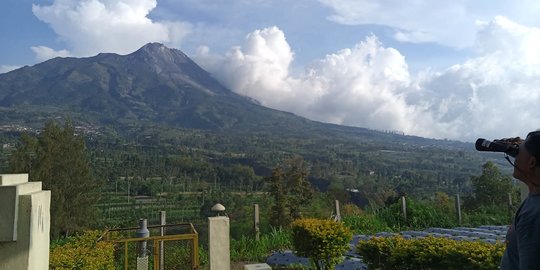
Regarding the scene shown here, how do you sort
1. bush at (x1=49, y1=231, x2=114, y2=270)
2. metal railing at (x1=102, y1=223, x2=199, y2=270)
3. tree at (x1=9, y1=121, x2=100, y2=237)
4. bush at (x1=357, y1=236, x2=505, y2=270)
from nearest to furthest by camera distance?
bush at (x1=357, y1=236, x2=505, y2=270) < bush at (x1=49, y1=231, x2=114, y2=270) < metal railing at (x1=102, y1=223, x2=199, y2=270) < tree at (x1=9, y1=121, x2=100, y2=237)

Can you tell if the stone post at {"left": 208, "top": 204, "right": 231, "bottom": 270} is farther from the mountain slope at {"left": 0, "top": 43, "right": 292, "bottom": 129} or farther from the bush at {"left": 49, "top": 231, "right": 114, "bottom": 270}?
the mountain slope at {"left": 0, "top": 43, "right": 292, "bottom": 129}

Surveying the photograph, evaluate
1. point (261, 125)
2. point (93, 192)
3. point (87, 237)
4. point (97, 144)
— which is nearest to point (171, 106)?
point (261, 125)

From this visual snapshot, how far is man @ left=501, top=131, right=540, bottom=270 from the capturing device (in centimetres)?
173

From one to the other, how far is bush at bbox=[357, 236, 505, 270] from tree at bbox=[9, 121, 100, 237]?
480 inches

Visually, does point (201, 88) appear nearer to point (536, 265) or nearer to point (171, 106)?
point (171, 106)

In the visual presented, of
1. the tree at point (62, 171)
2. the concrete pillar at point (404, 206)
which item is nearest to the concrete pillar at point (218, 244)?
the concrete pillar at point (404, 206)

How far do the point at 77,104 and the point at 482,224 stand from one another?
149392 millimetres

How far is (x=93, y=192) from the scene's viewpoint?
58.4ft

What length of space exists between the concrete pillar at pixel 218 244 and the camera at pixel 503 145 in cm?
470

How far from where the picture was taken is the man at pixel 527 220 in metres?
1.73

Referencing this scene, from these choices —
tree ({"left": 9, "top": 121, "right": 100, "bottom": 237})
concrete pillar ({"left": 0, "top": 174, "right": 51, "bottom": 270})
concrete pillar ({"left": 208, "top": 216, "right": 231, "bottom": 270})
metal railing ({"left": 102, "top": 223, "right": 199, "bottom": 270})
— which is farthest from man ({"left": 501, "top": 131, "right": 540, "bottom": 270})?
tree ({"left": 9, "top": 121, "right": 100, "bottom": 237})

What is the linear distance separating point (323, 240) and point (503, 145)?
14.6 feet

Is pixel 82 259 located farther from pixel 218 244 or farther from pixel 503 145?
pixel 503 145

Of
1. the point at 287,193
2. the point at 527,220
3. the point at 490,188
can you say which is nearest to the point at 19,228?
the point at 527,220
